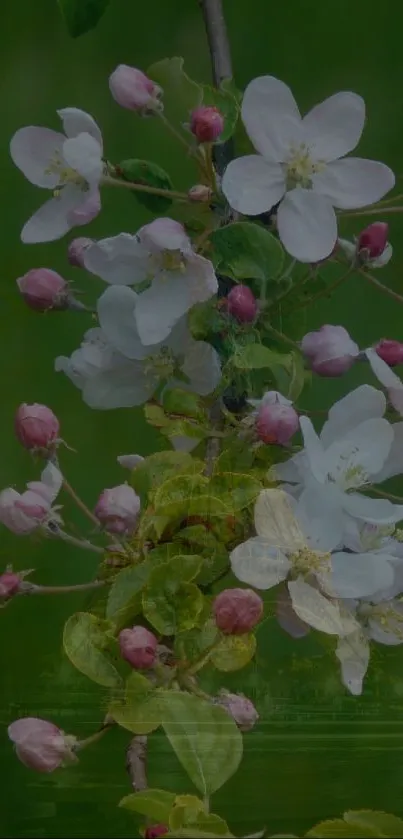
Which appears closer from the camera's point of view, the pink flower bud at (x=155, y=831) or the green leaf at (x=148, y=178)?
the pink flower bud at (x=155, y=831)

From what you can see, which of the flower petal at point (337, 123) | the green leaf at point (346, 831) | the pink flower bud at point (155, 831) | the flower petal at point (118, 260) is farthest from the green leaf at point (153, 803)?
the flower petal at point (337, 123)

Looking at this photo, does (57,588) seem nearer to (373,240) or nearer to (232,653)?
(232,653)

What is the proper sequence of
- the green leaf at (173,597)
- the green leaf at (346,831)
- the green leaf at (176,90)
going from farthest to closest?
the green leaf at (176,90) < the green leaf at (173,597) < the green leaf at (346,831)

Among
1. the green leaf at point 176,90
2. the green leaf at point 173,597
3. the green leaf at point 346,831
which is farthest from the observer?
the green leaf at point 176,90

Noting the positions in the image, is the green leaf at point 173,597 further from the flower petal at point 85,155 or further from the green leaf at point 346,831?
the flower petal at point 85,155

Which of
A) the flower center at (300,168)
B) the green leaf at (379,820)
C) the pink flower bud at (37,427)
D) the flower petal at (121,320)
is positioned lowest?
the green leaf at (379,820)

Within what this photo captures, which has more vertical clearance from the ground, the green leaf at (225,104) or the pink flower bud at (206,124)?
the pink flower bud at (206,124)

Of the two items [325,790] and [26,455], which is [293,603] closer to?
[325,790]
